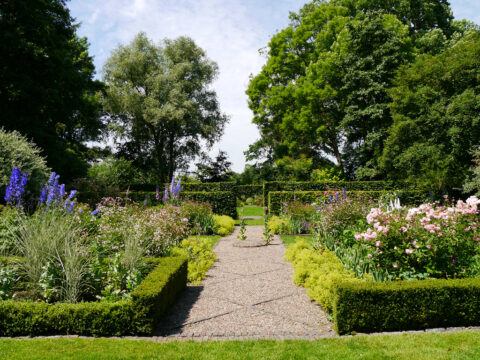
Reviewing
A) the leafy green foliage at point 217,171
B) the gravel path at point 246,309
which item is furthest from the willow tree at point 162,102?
the gravel path at point 246,309

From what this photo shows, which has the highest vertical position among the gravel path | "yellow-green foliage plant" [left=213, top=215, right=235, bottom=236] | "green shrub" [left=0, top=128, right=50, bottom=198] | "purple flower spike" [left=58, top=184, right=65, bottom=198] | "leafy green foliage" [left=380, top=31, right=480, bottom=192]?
"leafy green foliage" [left=380, top=31, right=480, bottom=192]

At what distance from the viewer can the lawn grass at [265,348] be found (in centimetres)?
333

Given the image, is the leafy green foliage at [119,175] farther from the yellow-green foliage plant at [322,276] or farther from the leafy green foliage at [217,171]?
the yellow-green foliage plant at [322,276]

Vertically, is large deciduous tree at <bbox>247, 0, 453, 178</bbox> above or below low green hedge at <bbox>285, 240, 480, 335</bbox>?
above

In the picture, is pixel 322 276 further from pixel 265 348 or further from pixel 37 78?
pixel 37 78

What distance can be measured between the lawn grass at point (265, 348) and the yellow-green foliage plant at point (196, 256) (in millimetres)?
2581

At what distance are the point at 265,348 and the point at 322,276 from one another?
5.86ft

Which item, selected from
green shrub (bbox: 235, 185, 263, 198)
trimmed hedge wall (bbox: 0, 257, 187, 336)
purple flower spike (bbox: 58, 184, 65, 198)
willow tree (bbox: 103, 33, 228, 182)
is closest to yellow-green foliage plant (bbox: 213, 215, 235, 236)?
purple flower spike (bbox: 58, 184, 65, 198)

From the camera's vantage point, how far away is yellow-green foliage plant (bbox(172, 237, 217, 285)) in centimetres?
637

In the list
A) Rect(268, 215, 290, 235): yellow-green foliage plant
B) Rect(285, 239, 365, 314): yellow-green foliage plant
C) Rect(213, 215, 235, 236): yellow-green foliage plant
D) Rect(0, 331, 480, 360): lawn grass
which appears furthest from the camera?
Rect(213, 215, 235, 236): yellow-green foliage plant

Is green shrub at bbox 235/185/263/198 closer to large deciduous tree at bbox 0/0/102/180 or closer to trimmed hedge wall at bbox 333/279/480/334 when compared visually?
large deciduous tree at bbox 0/0/102/180

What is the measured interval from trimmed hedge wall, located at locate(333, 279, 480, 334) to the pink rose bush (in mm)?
590

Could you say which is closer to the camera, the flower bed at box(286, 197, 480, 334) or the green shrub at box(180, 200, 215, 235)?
the flower bed at box(286, 197, 480, 334)

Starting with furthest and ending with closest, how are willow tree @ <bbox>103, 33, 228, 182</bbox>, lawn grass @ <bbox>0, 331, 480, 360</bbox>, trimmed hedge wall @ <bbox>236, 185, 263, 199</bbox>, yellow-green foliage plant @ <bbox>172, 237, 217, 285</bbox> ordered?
trimmed hedge wall @ <bbox>236, 185, 263, 199</bbox> → willow tree @ <bbox>103, 33, 228, 182</bbox> → yellow-green foliage plant @ <bbox>172, 237, 217, 285</bbox> → lawn grass @ <bbox>0, 331, 480, 360</bbox>
